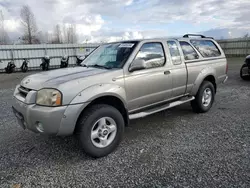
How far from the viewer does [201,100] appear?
4723 mm

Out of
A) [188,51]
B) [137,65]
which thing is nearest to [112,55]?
[137,65]

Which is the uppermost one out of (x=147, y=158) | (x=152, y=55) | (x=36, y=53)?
(x=36, y=53)

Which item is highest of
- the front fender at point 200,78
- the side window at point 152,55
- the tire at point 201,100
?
the side window at point 152,55

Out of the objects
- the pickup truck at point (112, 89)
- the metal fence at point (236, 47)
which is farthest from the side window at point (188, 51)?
the metal fence at point (236, 47)

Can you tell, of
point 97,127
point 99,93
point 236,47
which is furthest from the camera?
point 236,47

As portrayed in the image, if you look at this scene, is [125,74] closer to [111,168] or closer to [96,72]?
[96,72]

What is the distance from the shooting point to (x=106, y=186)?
7.92 feet

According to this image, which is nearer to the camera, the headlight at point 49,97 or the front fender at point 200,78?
the headlight at point 49,97

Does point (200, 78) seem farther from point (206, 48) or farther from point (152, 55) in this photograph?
point (152, 55)

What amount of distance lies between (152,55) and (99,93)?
1.45 meters

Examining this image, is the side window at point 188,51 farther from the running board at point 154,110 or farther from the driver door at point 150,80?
the running board at point 154,110

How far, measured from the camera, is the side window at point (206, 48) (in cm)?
474

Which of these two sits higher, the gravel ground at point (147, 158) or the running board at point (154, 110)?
the running board at point (154, 110)

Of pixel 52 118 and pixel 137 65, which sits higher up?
pixel 137 65
